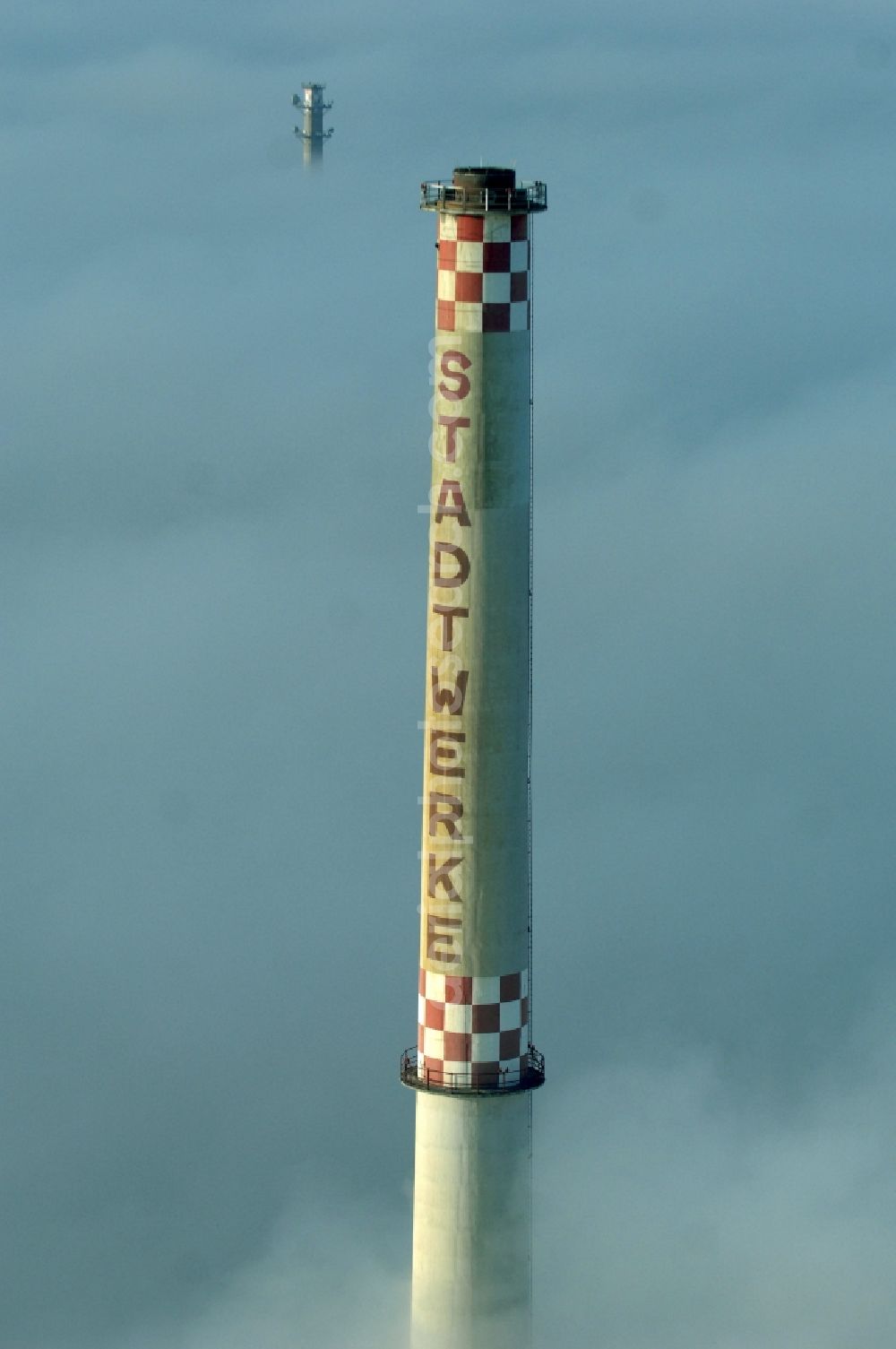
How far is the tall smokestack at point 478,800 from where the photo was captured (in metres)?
87.0

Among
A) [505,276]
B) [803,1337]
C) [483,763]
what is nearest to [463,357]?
[505,276]

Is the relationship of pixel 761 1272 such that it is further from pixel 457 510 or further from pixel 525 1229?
pixel 457 510

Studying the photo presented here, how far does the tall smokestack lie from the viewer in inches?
3425

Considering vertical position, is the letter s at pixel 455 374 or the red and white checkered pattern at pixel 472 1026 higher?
the letter s at pixel 455 374

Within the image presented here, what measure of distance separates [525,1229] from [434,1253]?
2686 mm

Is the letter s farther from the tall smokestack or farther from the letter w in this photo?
the letter w

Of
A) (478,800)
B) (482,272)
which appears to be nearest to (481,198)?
(482,272)

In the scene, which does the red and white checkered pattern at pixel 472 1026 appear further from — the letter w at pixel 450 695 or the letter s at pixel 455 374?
the letter s at pixel 455 374

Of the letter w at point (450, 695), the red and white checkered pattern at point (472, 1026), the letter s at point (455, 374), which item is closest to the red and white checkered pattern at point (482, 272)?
the letter s at point (455, 374)

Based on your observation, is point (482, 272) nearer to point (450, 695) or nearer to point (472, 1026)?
point (450, 695)

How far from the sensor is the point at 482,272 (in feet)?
284

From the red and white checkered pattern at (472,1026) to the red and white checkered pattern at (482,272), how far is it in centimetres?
1808

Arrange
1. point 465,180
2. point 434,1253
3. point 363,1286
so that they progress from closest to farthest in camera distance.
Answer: point 465,180
point 434,1253
point 363,1286

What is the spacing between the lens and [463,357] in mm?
87188
